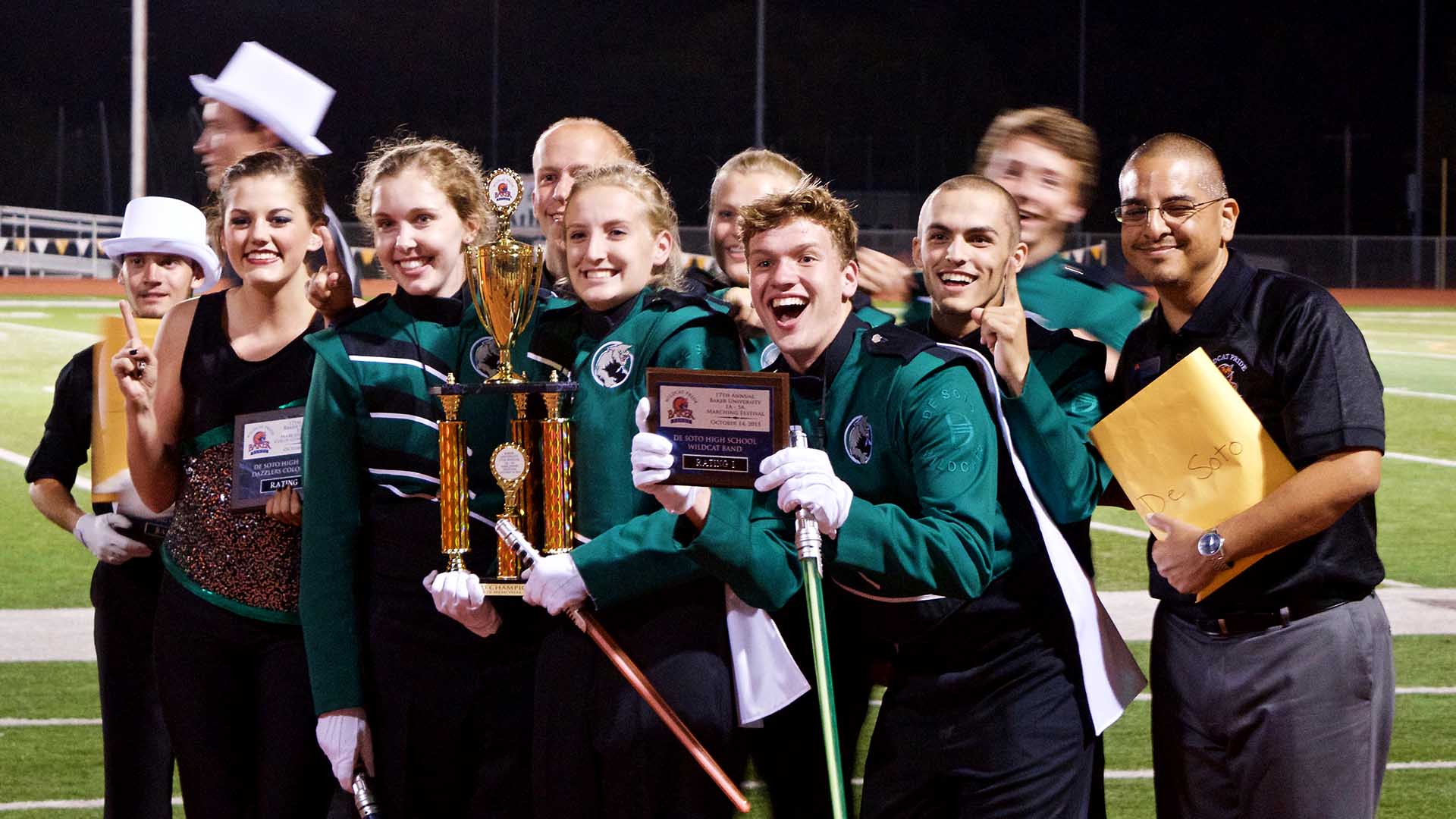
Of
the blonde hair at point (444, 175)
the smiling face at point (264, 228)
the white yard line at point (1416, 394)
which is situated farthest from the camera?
the white yard line at point (1416, 394)

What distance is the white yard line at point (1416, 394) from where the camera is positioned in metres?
16.6

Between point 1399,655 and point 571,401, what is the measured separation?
500cm

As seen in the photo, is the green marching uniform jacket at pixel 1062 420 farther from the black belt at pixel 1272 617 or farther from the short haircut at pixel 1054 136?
the short haircut at pixel 1054 136

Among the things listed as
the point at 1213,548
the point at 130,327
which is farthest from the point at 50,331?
the point at 1213,548

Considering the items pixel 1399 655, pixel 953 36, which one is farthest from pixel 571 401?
pixel 953 36

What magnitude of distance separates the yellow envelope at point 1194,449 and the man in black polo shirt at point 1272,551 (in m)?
0.04

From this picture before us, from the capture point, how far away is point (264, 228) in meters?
3.60

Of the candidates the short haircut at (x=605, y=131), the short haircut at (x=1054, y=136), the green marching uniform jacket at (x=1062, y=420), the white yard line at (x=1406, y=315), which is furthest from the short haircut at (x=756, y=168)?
the white yard line at (x=1406, y=315)

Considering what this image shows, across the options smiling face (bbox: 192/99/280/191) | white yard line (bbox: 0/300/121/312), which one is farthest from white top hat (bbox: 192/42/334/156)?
white yard line (bbox: 0/300/121/312)

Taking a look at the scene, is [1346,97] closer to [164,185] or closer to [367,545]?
[164,185]

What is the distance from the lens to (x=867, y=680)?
11.3 feet

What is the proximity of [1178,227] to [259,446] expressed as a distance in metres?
1.92

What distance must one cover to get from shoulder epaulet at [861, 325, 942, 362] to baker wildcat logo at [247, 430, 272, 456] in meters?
1.30

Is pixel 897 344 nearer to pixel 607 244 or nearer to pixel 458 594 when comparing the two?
pixel 607 244
